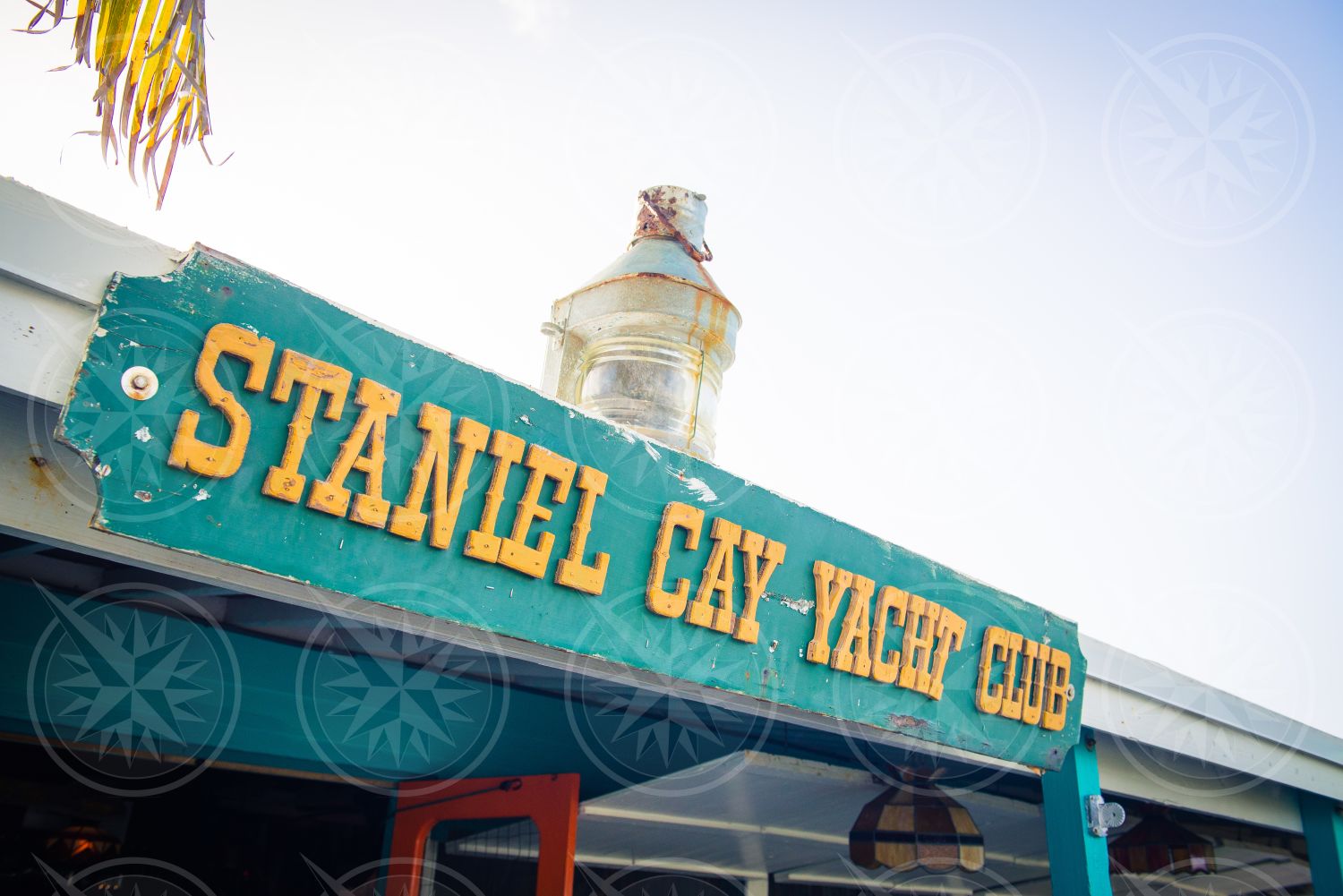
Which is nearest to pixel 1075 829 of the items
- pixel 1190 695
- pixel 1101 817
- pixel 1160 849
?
pixel 1101 817

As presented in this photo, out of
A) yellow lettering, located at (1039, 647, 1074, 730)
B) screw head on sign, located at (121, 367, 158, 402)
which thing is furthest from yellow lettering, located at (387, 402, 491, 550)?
yellow lettering, located at (1039, 647, 1074, 730)

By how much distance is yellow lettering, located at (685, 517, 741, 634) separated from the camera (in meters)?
3.09

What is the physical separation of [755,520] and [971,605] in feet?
4.44

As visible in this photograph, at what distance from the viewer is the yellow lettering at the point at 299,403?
88.3 inches

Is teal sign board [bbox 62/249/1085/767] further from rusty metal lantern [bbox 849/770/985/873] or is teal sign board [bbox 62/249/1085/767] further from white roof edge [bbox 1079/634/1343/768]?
white roof edge [bbox 1079/634/1343/768]

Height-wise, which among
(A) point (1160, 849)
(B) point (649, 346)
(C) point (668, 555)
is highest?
(B) point (649, 346)

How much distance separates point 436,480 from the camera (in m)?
2.50

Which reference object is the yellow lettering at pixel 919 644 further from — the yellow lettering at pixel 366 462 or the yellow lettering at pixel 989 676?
the yellow lettering at pixel 366 462

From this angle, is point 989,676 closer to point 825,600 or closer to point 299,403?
point 825,600

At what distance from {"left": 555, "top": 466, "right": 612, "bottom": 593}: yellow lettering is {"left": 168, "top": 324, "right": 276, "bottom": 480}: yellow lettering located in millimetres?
946

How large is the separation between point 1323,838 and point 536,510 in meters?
5.98

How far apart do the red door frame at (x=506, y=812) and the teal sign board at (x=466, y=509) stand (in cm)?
112

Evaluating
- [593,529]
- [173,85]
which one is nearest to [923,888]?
[593,529]

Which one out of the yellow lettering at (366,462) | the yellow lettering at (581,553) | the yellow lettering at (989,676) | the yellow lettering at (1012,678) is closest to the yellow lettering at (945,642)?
the yellow lettering at (989,676)
